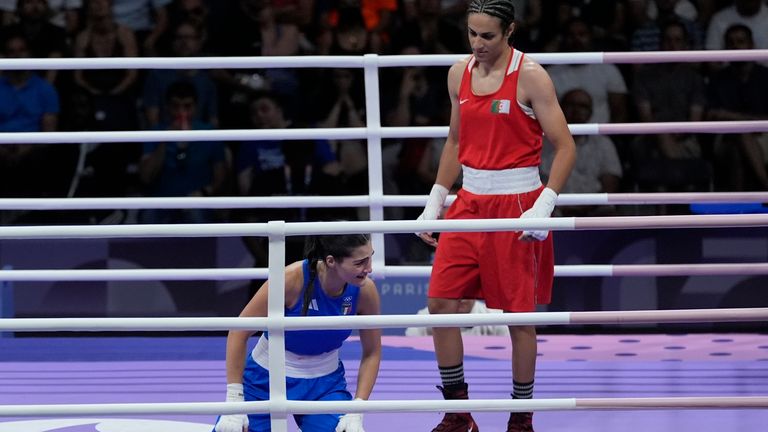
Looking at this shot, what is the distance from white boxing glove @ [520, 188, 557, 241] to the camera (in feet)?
13.4

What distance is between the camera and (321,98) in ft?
25.4

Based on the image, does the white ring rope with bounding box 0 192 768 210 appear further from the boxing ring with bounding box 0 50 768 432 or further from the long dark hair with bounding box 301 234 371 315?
the long dark hair with bounding box 301 234 371 315

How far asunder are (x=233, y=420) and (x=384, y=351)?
6.53 feet

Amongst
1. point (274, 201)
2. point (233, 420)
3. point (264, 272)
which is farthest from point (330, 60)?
point (233, 420)

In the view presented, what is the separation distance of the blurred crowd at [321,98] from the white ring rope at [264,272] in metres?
2.02

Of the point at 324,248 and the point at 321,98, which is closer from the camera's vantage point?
the point at 324,248

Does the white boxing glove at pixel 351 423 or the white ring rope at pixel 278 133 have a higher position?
the white ring rope at pixel 278 133

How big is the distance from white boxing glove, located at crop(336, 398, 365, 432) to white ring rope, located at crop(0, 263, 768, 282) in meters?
1.01

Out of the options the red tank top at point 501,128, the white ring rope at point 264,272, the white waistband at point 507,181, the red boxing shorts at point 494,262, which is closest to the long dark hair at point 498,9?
the red tank top at point 501,128

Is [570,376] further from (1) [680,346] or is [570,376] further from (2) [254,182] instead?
(2) [254,182]

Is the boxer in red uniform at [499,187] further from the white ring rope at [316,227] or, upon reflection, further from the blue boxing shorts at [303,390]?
the white ring rope at [316,227]

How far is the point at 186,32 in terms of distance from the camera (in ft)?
25.7

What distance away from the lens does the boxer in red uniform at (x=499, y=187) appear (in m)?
4.27

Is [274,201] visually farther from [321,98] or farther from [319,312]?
[321,98]
